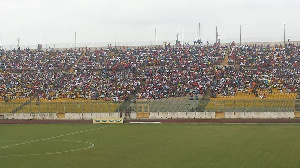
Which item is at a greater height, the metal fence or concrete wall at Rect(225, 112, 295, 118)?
the metal fence

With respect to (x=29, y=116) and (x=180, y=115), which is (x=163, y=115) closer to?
(x=180, y=115)

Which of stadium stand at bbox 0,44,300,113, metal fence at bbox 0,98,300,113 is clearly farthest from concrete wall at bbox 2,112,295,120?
stadium stand at bbox 0,44,300,113

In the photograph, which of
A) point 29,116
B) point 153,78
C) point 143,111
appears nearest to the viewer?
point 143,111

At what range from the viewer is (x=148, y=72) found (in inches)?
3337

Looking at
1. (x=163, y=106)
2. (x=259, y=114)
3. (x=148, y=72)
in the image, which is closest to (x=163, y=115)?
(x=163, y=106)

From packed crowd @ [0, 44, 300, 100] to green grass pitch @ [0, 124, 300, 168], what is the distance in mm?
28426

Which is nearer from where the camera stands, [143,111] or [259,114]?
[259,114]

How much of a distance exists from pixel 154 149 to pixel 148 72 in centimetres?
5206

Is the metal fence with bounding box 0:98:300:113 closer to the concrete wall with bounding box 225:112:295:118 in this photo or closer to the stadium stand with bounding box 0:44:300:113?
the stadium stand with bounding box 0:44:300:113

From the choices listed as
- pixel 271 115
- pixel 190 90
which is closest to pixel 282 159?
pixel 271 115

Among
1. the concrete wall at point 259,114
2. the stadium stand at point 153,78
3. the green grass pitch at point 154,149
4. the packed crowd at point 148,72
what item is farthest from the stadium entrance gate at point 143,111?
the green grass pitch at point 154,149

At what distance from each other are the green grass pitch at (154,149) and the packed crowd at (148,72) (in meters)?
28.4

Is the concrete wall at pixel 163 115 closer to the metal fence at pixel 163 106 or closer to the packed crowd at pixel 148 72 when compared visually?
the metal fence at pixel 163 106

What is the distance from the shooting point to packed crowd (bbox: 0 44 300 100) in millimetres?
76125
